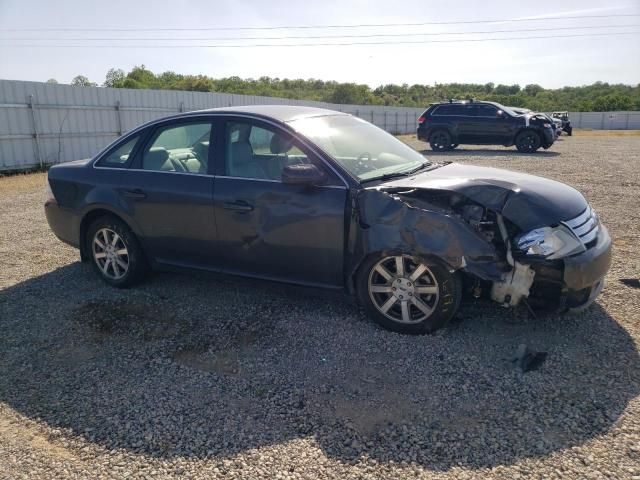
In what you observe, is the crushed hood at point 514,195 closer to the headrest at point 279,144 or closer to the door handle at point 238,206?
the headrest at point 279,144

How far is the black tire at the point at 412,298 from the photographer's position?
3693 mm

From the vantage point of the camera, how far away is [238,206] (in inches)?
166

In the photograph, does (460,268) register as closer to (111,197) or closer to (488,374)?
(488,374)

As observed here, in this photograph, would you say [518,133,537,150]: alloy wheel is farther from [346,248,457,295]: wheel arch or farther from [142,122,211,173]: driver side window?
[346,248,457,295]: wheel arch

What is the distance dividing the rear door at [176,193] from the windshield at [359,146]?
0.95 meters

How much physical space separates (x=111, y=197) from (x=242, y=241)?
61.1 inches

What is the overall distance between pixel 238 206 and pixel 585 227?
271 cm

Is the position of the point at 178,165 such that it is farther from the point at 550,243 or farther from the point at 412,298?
the point at 550,243

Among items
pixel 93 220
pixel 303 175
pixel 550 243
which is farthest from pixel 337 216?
pixel 93 220

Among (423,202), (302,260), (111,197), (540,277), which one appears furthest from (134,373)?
(540,277)

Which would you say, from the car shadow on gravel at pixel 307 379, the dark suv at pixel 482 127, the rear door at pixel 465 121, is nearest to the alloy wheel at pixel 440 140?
the dark suv at pixel 482 127

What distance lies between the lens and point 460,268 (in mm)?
3623

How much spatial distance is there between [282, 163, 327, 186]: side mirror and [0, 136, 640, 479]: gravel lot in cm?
107

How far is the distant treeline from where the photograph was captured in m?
50.2
